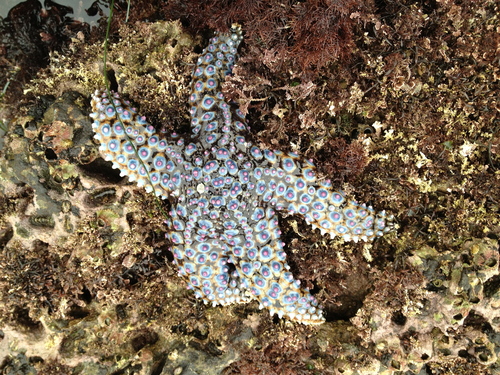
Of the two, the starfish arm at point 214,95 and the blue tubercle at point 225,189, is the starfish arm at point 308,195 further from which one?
the starfish arm at point 214,95

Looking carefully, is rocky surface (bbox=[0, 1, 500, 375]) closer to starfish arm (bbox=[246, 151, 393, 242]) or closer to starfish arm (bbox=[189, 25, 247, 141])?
starfish arm (bbox=[189, 25, 247, 141])

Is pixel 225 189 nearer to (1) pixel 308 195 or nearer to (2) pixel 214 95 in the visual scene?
(1) pixel 308 195

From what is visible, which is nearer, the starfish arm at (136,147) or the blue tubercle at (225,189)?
the blue tubercle at (225,189)

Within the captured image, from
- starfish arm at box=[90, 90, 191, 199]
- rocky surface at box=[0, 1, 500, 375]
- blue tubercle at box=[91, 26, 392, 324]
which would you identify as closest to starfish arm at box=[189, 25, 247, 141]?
blue tubercle at box=[91, 26, 392, 324]

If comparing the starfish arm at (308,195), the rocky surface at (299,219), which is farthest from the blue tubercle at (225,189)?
the rocky surface at (299,219)

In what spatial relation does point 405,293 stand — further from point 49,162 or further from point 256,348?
point 49,162

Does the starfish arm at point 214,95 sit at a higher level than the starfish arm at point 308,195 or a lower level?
higher

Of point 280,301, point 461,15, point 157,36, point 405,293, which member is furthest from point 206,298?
point 461,15
